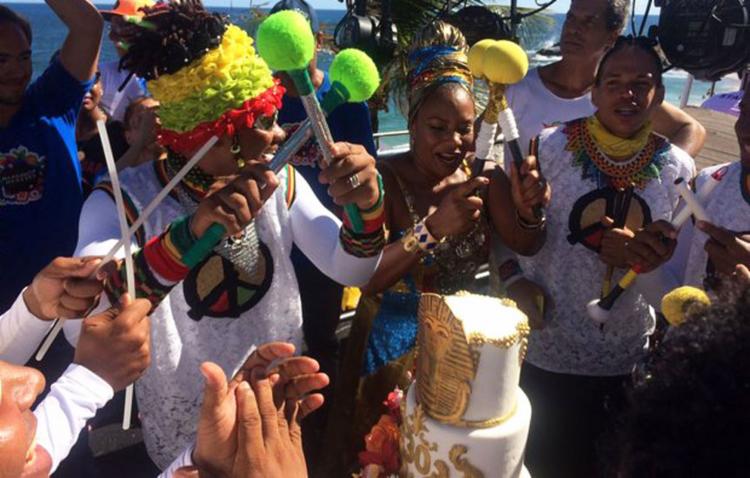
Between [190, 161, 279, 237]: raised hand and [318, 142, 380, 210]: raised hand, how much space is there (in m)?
0.15

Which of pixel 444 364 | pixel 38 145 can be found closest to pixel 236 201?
pixel 444 364

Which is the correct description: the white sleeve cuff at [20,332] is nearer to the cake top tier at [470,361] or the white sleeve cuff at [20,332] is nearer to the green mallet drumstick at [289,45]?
the green mallet drumstick at [289,45]

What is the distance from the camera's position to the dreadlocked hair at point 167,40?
1.45 m

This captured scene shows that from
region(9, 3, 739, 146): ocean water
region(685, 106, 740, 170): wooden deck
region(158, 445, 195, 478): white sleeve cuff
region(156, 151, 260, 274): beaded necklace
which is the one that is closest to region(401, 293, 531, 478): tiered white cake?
region(158, 445, 195, 478): white sleeve cuff

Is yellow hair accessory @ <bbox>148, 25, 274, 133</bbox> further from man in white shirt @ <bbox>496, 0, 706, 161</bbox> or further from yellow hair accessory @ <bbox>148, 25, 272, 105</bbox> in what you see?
man in white shirt @ <bbox>496, 0, 706, 161</bbox>

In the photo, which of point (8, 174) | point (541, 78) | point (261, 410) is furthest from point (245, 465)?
point (541, 78)

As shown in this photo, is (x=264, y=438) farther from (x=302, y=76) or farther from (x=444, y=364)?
(x=302, y=76)

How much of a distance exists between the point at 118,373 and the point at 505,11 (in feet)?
27.4

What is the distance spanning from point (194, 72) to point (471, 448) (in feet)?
3.43

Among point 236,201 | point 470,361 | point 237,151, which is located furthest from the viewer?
point 237,151

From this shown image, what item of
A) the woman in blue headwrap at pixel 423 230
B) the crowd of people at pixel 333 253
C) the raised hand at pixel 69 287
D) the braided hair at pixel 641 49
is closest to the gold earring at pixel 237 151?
the crowd of people at pixel 333 253

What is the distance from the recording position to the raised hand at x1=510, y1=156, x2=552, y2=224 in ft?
6.12

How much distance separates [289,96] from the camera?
8.54 ft

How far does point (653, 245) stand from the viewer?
5.69ft
